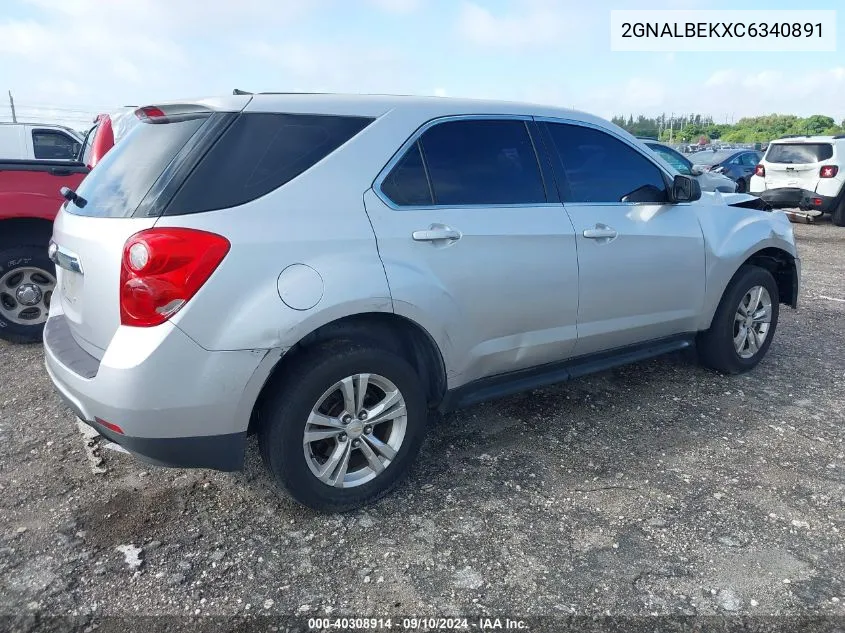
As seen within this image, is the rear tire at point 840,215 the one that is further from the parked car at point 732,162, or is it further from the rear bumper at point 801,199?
the parked car at point 732,162

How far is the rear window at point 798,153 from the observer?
40.4 ft

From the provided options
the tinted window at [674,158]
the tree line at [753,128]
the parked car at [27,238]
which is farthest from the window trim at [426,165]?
the tree line at [753,128]

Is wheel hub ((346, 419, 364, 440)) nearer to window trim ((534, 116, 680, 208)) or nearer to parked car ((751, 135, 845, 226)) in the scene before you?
window trim ((534, 116, 680, 208))

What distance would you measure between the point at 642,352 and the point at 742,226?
1.19m

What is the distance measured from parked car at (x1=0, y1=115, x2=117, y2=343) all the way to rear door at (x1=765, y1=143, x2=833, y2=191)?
1221 centimetres

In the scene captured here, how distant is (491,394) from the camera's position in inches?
131

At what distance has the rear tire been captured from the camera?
1252 centimetres

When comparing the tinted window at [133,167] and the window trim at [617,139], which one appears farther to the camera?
the window trim at [617,139]

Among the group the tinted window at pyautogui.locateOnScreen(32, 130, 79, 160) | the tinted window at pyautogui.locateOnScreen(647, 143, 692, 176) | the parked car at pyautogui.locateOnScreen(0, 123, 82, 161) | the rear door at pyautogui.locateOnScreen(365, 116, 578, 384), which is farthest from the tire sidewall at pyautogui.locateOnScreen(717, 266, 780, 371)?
the tinted window at pyautogui.locateOnScreen(32, 130, 79, 160)

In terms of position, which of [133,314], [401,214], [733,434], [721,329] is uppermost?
[401,214]

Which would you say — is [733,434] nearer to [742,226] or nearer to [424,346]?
[742,226]

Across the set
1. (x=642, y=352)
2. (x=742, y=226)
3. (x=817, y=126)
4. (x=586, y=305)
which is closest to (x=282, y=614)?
(x=586, y=305)

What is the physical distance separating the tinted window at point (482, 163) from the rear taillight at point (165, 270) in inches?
43.1

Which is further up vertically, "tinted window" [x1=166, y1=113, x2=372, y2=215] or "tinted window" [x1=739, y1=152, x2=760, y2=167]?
"tinted window" [x1=166, y1=113, x2=372, y2=215]
